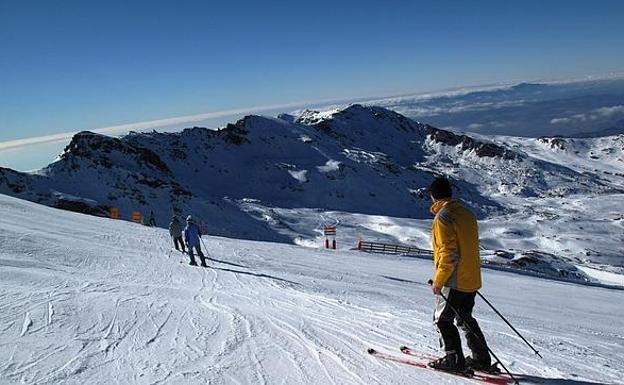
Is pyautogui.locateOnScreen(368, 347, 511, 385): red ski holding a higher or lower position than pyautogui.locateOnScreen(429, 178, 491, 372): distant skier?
lower

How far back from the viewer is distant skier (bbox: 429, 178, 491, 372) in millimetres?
5348

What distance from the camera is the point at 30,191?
1969 inches

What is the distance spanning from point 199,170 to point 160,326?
8759cm

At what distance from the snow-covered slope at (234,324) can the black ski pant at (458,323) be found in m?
0.40

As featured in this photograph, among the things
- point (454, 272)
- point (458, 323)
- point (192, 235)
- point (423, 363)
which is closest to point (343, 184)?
point (192, 235)

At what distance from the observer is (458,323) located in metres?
5.76

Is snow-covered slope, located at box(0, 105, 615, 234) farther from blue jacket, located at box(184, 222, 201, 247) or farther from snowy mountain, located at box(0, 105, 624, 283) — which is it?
blue jacket, located at box(184, 222, 201, 247)

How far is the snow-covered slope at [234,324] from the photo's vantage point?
19.5ft

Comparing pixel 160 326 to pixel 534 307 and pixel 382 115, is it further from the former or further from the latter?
pixel 382 115

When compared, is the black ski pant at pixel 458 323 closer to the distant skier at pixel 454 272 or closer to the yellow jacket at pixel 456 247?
the distant skier at pixel 454 272

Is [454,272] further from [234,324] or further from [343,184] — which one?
[343,184]

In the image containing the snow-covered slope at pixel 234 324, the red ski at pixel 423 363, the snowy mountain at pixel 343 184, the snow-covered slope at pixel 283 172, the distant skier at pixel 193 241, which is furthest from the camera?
the snow-covered slope at pixel 283 172

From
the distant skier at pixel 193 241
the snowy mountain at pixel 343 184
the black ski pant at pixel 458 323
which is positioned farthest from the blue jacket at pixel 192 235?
the snowy mountain at pixel 343 184

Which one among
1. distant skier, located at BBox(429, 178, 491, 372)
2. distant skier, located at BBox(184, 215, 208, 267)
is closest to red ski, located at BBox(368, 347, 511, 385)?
distant skier, located at BBox(429, 178, 491, 372)
